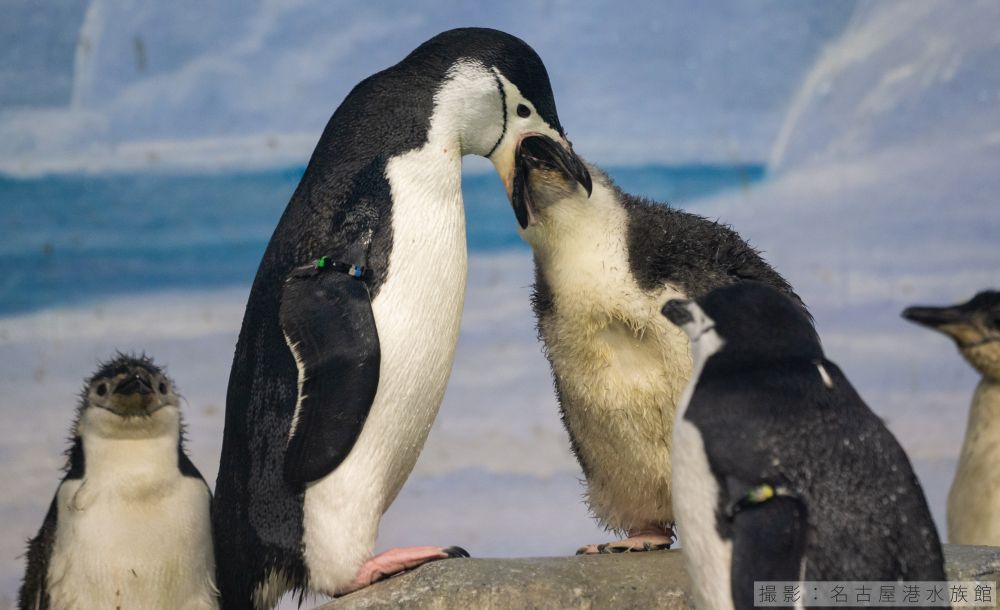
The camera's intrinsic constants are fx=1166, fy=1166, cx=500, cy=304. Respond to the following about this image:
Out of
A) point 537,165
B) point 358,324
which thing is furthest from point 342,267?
point 537,165

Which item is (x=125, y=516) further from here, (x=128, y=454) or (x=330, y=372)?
(x=330, y=372)

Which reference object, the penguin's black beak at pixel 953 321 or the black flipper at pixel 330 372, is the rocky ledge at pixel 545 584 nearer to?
the black flipper at pixel 330 372

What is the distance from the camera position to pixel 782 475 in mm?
1705

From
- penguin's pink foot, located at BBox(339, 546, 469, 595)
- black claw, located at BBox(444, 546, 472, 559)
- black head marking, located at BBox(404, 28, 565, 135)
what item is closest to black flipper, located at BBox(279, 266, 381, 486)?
penguin's pink foot, located at BBox(339, 546, 469, 595)

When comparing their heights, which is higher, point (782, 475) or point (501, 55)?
point (501, 55)

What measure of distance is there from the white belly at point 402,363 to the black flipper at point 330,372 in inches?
1.4

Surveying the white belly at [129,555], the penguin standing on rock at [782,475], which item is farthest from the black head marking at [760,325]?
the white belly at [129,555]

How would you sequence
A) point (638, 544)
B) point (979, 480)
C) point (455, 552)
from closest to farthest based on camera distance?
point (455, 552) < point (638, 544) < point (979, 480)

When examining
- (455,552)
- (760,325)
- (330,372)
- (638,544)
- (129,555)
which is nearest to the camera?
(760,325)

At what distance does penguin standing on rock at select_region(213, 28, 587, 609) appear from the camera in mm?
2162

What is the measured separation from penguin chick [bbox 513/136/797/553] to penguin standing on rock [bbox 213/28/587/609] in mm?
112

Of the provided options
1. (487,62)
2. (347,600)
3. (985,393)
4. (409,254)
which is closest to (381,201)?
(409,254)

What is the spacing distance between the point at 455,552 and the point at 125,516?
0.71m

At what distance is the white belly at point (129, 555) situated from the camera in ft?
7.93
